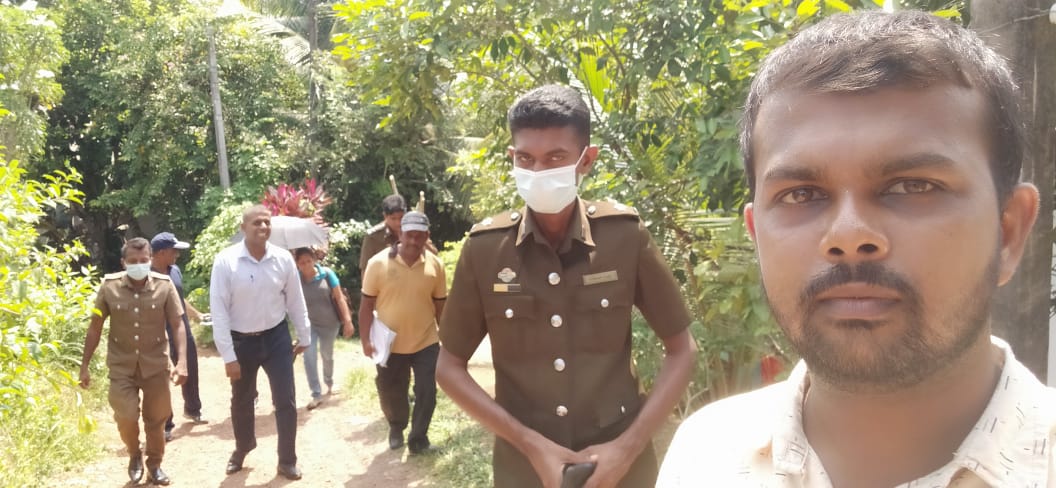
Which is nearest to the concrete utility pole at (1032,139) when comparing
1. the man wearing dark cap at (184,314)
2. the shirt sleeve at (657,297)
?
the shirt sleeve at (657,297)

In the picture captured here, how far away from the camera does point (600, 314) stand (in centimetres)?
256

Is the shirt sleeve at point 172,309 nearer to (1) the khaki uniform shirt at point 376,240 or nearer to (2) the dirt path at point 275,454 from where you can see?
(2) the dirt path at point 275,454

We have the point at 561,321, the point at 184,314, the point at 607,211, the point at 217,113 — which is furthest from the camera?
the point at 217,113

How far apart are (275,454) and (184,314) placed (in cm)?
144

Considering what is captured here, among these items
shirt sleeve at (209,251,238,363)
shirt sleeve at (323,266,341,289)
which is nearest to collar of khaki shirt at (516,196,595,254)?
shirt sleeve at (209,251,238,363)

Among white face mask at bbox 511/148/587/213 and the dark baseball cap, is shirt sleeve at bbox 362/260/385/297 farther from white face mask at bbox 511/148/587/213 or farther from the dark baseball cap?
white face mask at bbox 511/148/587/213

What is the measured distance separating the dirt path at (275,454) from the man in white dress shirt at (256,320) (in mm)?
357

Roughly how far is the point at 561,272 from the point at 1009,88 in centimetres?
167

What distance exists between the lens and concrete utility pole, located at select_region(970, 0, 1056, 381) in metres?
2.31

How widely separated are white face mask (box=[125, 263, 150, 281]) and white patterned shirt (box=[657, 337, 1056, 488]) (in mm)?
5346

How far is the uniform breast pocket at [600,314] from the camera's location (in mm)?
2559

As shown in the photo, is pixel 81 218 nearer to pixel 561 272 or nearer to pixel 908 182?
pixel 561 272

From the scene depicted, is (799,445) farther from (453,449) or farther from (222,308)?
(453,449)

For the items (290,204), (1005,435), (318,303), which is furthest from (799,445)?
(290,204)
